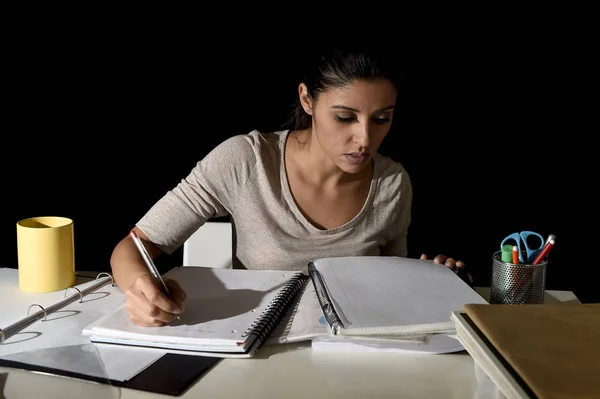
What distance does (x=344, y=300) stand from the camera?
1.00 m

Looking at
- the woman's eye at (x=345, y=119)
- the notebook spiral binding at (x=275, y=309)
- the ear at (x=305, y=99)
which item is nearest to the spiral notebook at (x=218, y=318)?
the notebook spiral binding at (x=275, y=309)

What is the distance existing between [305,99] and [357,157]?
225mm

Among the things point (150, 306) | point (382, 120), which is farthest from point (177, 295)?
point (382, 120)

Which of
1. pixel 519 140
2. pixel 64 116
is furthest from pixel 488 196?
pixel 64 116

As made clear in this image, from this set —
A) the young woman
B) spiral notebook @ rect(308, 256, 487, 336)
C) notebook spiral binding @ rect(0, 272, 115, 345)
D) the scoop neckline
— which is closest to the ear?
the young woman

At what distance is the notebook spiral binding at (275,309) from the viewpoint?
0.90 meters

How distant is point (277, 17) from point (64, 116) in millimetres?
834

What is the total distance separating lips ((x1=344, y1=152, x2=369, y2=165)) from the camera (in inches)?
55.1

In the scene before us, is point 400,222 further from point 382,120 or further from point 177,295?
Answer: point 177,295

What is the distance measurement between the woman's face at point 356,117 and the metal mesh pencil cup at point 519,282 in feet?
1.49

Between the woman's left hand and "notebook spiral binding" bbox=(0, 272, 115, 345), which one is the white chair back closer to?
"notebook spiral binding" bbox=(0, 272, 115, 345)

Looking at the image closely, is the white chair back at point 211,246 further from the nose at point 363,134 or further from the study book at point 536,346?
the study book at point 536,346

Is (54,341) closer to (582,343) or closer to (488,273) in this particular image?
(582,343)

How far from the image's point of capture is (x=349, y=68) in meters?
1.38
